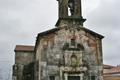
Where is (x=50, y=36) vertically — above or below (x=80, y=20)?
below

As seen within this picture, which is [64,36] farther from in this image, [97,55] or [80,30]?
[97,55]

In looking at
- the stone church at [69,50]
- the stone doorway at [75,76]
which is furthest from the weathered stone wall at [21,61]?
the stone doorway at [75,76]

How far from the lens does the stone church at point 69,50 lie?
21.2 m

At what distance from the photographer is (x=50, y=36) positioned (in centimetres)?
2175

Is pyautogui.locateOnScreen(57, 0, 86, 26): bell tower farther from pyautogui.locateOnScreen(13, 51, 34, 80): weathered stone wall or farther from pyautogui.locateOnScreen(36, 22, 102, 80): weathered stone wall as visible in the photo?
pyautogui.locateOnScreen(13, 51, 34, 80): weathered stone wall

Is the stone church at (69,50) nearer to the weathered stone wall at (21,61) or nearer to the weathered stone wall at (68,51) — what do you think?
the weathered stone wall at (68,51)

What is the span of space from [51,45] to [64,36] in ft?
4.65

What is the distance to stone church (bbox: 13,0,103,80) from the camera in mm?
21172

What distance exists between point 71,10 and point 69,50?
3922 millimetres

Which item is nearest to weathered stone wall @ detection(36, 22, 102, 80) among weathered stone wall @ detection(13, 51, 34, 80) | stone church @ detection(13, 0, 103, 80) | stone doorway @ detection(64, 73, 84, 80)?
stone church @ detection(13, 0, 103, 80)

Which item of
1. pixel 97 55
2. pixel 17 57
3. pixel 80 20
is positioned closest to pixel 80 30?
pixel 80 20

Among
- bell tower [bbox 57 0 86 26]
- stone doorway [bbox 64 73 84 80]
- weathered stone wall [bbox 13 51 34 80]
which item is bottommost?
stone doorway [bbox 64 73 84 80]

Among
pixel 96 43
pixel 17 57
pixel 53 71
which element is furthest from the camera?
pixel 17 57

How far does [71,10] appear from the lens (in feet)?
76.9
